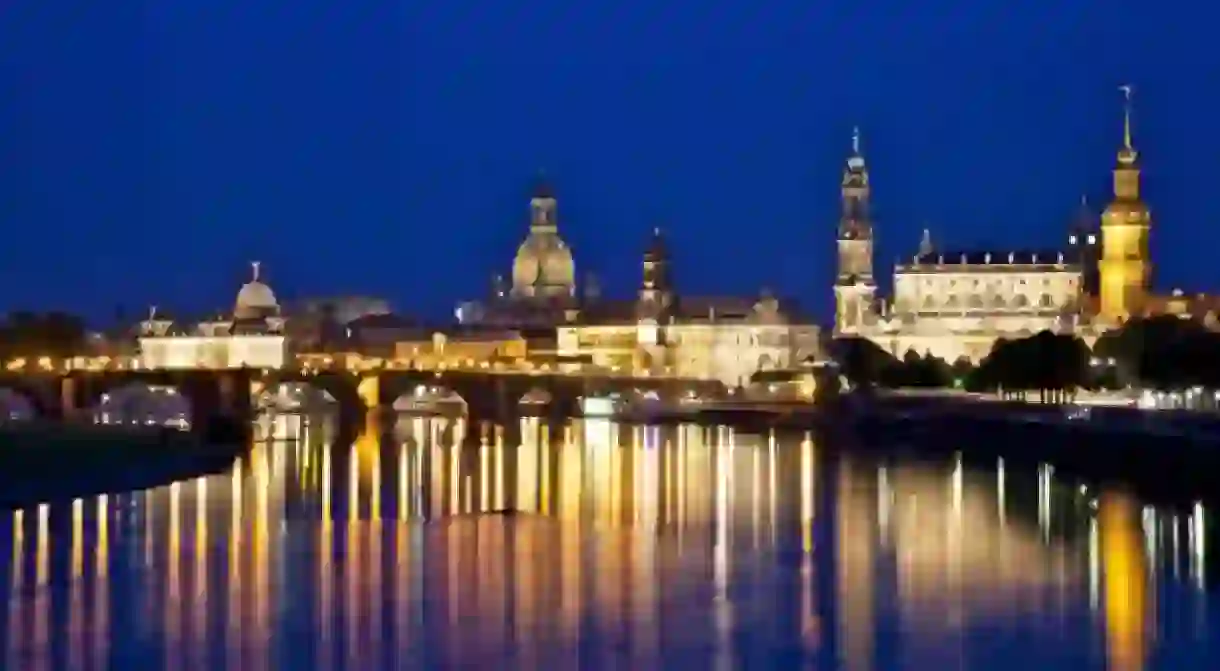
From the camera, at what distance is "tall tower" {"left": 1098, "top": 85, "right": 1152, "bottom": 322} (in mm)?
135625

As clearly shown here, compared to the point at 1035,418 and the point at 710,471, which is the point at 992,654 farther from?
the point at 1035,418

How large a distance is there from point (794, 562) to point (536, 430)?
59.5m

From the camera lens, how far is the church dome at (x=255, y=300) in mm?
174625

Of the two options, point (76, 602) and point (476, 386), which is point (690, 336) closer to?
point (476, 386)

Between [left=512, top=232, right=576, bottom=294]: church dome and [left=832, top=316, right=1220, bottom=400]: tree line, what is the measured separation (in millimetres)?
69529

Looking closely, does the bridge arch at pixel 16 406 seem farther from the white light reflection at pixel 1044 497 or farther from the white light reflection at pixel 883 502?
the white light reflection at pixel 1044 497

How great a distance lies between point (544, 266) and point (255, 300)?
67.9 feet

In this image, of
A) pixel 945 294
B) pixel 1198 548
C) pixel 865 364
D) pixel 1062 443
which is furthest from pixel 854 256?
pixel 1198 548

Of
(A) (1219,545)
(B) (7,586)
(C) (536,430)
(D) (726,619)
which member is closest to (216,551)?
(B) (7,586)

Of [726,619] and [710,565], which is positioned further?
[710,565]

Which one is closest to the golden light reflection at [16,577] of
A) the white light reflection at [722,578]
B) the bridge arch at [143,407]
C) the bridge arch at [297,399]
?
the white light reflection at [722,578]

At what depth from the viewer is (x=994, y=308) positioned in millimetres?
143375

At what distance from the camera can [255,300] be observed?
179 m

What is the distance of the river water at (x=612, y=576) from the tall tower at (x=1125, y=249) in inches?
3252
